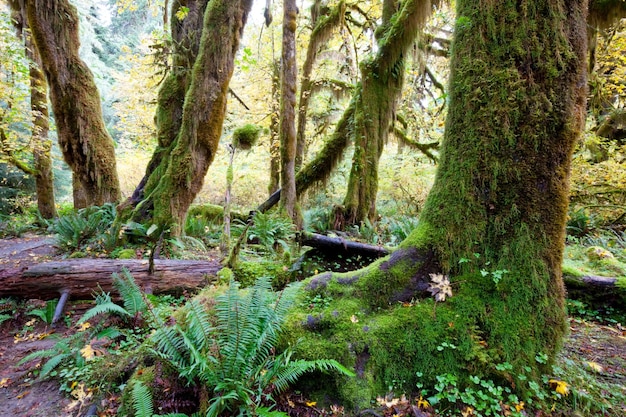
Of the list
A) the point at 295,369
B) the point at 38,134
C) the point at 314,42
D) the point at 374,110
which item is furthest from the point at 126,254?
the point at 314,42

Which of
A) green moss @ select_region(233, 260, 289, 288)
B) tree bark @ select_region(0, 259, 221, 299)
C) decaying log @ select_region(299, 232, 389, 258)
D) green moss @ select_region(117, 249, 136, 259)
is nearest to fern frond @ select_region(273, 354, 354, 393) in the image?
green moss @ select_region(233, 260, 289, 288)

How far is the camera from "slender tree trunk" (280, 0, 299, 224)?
6070 mm

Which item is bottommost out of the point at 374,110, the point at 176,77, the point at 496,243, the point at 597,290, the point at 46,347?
the point at 46,347

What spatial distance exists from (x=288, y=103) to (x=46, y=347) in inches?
206

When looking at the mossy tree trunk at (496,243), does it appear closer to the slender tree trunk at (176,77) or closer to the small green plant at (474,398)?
the small green plant at (474,398)

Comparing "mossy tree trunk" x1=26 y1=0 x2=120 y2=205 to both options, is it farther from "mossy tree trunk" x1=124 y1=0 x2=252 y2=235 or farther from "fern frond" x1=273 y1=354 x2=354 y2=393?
"fern frond" x1=273 y1=354 x2=354 y2=393

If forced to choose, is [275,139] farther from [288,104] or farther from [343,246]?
[343,246]

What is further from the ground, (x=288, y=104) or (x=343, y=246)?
(x=288, y=104)

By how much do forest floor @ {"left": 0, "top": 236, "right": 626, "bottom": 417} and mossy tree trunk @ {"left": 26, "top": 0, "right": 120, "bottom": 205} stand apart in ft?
15.2

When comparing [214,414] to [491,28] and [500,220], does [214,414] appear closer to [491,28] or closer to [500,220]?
[500,220]

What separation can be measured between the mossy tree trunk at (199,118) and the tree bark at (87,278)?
2.05 metres

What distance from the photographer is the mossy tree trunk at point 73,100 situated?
22.8 feet

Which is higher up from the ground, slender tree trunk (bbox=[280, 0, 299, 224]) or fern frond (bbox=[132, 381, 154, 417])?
slender tree trunk (bbox=[280, 0, 299, 224])

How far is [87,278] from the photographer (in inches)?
163
